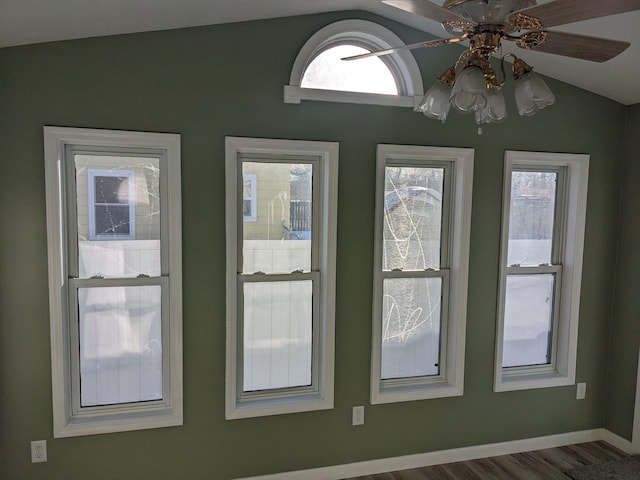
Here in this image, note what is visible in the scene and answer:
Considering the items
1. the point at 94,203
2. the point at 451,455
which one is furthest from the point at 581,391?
the point at 94,203

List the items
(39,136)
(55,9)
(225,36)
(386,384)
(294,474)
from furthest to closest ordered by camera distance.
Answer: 1. (386,384)
2. (294,474)
3. (225,36)
4. (39,136)
5. (55,9)

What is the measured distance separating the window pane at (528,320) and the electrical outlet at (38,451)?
3069 millimetres

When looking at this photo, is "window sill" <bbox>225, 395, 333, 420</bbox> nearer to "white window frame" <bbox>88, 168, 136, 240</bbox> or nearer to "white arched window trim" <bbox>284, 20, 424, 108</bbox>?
"white window frame" <bbox>88, 168, 136, 240</bbox>

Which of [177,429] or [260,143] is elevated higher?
[260,143]

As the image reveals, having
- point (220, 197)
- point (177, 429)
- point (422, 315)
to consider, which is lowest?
point (177, 429)

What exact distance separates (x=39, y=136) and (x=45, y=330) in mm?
1046

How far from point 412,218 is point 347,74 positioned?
3.44ft

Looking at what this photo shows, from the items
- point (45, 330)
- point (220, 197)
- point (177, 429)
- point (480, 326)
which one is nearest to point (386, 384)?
point (480, 326)

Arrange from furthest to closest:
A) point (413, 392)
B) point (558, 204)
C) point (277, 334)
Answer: point (558, 204) < point (413, 392) < point (277, 334)

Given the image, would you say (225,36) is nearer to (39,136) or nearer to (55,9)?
(55,9)

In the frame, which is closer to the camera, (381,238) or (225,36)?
(225,36)

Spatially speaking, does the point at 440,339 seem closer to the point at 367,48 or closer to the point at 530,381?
the point at 530,381

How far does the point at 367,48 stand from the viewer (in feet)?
9.57

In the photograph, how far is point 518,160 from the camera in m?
3.18
